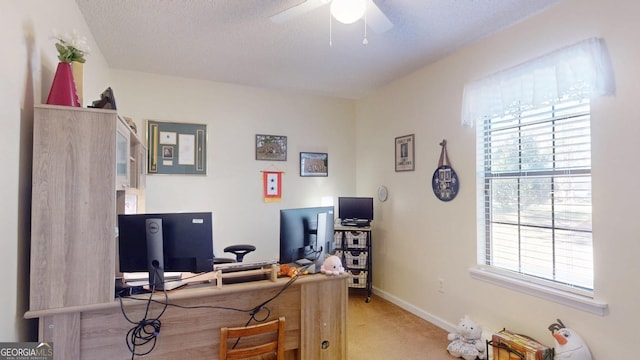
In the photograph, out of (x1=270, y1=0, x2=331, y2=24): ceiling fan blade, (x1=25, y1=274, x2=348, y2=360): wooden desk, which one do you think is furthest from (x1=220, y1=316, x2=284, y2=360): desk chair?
(x1=270, y1=0, x2=331, y2=24): ceiling fan blade

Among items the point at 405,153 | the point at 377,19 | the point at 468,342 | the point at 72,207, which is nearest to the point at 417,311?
the point at 468,342

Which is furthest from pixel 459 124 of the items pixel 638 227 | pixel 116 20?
pixel 116 20

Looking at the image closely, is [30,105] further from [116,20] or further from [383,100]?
[383,100]

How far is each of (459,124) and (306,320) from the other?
7.13 ft

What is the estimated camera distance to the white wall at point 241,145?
143 inches

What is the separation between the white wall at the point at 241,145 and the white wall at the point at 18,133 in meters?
1.94

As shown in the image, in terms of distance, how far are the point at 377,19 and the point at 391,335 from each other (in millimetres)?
2627

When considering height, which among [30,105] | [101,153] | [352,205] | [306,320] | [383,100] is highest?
[383,100]

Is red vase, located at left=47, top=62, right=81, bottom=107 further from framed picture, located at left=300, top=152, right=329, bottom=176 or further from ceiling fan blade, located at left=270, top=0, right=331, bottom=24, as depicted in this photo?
framed picture, located at left=300, top=152, right=329, bottom=176

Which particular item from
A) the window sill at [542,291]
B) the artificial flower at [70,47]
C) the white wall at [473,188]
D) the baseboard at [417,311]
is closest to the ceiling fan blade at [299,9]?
the artificial flower at [70,47]

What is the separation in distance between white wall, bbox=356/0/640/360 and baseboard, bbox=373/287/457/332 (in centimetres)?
2

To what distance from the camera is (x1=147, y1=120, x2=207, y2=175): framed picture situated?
3611 millimetres

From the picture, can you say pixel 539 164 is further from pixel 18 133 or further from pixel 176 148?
pixel 176 148

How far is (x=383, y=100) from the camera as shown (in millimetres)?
4082
